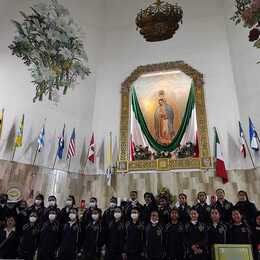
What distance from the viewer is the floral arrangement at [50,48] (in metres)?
11.9

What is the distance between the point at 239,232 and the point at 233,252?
1.02m

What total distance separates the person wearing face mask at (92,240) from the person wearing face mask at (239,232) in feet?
9.00

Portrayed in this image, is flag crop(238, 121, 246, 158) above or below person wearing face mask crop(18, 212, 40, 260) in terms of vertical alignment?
above

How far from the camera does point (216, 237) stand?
5375 mm

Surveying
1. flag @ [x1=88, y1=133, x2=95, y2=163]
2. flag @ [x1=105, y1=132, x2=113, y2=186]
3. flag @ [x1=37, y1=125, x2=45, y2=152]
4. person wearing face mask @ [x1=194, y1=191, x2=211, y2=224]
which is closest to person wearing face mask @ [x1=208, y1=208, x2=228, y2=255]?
person wearing face mask @ [x1=194, y1=191, x2=211, y2=224]

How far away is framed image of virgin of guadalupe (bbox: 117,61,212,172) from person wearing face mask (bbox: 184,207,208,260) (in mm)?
5716

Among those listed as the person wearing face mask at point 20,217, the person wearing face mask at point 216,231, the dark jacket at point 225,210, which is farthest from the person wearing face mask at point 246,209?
the person wearing face mask at point 20,217

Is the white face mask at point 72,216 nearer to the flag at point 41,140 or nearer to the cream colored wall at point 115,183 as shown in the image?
the cream colored wall at point 115,183

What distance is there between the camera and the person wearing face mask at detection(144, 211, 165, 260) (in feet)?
17.7

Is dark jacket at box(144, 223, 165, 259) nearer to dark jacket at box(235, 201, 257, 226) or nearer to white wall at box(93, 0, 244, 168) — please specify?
dark jacket at box(235, 201, 257, 226)

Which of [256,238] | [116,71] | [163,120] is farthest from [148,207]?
[116,71]

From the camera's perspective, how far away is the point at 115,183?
38.5 ft

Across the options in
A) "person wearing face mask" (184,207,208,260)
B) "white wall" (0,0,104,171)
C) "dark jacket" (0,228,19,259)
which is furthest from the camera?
"white wall" (0,0,104,171)

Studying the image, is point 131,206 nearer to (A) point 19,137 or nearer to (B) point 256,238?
(B) point 256,238
